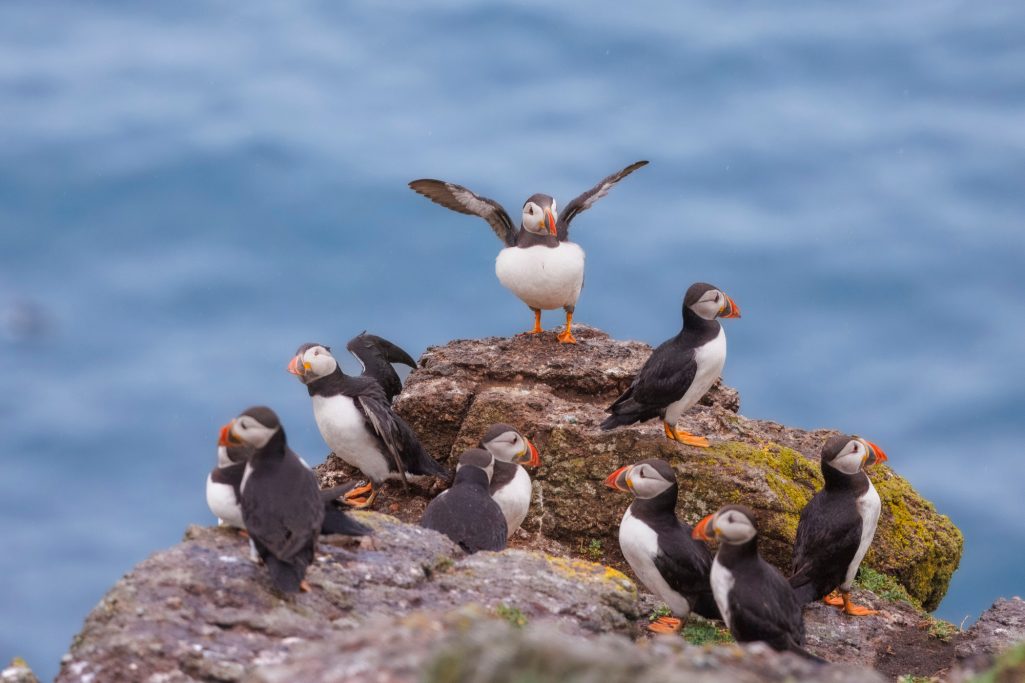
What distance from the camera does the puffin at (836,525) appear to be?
7.91 m

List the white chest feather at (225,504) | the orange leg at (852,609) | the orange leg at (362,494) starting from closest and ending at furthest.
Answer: the white chest feather at (225,504)
the orange leg at (852,609)
the orange leg at (362,494)

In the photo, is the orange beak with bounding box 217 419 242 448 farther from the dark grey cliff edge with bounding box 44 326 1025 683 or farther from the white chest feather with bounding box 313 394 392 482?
the white chest feather with bounding box 313 394 392 482

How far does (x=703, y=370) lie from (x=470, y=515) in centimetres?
205

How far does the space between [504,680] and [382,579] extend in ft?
10.9

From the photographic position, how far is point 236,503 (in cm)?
660

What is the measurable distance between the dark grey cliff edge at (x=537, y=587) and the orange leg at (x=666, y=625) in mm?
62

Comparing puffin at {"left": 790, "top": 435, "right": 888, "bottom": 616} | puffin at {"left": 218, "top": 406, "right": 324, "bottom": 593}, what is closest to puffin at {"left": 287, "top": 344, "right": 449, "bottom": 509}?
puffin at {"left": 218, "top": 406, "right": 324, "bottom": 593}

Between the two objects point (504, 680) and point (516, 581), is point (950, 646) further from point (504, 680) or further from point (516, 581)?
point (504, 680)

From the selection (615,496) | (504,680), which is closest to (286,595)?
(504,680)

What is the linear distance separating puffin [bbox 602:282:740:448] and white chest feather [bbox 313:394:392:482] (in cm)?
166

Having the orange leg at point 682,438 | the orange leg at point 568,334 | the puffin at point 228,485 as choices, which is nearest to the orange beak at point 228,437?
the puffin at point 228,485

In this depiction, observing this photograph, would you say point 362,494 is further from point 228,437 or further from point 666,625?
point 228,437

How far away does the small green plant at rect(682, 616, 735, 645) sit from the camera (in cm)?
775

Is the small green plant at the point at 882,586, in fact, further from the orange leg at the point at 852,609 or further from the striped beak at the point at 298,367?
the striped beak at the point at 298,367
